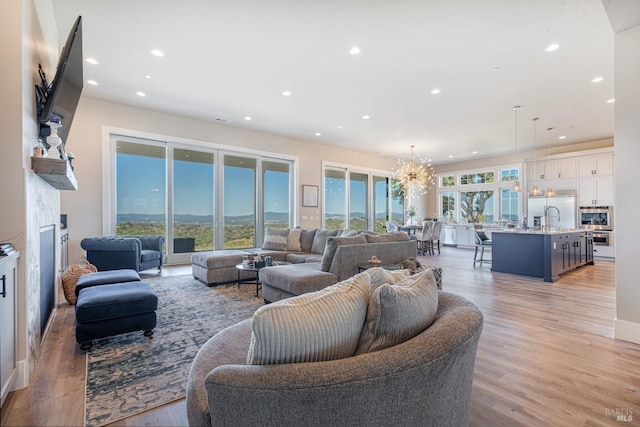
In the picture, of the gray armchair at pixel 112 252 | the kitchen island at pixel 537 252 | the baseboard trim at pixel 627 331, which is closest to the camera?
the baseboard trim at pixel 627 331

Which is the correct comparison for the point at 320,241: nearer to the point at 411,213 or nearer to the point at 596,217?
the point at 411,213

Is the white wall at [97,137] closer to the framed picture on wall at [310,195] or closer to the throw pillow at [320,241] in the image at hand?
the framed picture on wall at [310,195]

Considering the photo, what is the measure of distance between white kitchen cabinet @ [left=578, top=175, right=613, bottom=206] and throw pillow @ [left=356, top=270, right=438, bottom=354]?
363 inches

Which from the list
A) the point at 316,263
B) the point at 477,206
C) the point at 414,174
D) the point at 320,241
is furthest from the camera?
the point at 477,206

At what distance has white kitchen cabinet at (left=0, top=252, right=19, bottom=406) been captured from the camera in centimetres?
166

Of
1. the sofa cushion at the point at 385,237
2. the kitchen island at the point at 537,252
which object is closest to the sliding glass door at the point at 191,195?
the sofa cushion at the point at 385,237

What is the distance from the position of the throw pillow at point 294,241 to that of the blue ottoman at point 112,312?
10.8 feet

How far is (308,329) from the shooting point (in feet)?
3.10

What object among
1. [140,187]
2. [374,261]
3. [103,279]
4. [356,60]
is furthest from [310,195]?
[103,279]

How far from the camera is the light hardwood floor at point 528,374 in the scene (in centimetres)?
166

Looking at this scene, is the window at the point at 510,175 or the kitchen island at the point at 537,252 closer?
the kitchen island at the point at 537,252

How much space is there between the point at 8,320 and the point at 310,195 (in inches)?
274

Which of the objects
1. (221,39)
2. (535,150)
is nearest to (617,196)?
(221,39)

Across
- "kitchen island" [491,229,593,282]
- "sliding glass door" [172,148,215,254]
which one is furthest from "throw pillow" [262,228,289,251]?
"kitchen island" [491,229,593,282]
